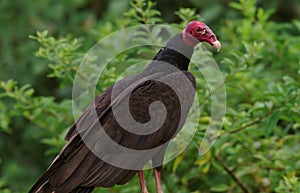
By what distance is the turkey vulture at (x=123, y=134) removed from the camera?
4250 millimetres

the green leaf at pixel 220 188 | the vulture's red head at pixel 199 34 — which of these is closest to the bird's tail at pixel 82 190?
the vulture's red head at pixel 199 34

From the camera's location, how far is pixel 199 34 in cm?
461

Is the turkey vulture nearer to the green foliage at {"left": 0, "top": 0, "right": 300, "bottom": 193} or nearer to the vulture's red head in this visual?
the vulture's red head

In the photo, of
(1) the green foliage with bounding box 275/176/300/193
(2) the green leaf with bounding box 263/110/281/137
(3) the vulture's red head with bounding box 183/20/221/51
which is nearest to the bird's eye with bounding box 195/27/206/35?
(3) the vulture's red head with bounding box 183/20/221/51

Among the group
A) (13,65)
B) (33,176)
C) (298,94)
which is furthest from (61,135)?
(13,65)

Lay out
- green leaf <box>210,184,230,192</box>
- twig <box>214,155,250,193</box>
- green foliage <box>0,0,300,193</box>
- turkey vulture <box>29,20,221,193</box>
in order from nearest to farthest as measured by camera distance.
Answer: turkey vulture <box>29,20,221,193</box> < green foliage <box>0,0,300,193</box> < green leaf <box>210,184,230,192</box> < twig <box>214,155,250,193</box>

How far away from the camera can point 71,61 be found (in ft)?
17.8

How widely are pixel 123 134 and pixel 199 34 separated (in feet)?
2.69

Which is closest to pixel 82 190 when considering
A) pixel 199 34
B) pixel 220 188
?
pixel 199 34

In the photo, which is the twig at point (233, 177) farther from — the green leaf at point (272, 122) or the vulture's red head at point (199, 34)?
the vulture's red head at point (199, 34)

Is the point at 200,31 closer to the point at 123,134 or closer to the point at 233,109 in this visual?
the point at 123,134

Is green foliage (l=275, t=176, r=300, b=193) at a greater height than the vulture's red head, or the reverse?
the vulture's red head

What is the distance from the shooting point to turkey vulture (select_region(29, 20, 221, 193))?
4.25 meters

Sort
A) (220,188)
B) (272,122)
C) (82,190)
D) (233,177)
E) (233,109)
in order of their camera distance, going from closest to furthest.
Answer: (82,190), (272,122), (220,188), (233,177), (233,109)
